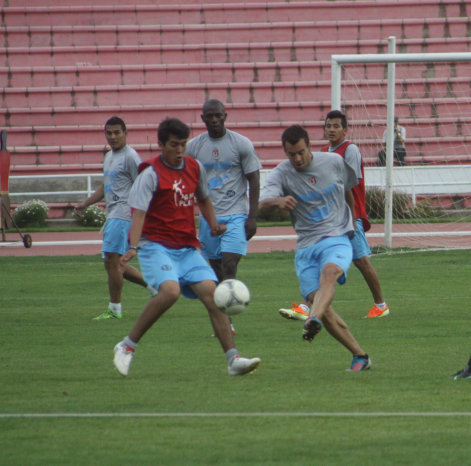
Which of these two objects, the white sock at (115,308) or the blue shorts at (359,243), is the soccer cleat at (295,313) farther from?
the white sock at (115,308)

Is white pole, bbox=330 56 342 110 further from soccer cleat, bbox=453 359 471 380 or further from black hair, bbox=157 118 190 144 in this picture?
soccer cleat, bbox=453 359 471 380

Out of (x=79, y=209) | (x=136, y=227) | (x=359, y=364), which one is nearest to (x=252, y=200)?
(x=79, y=209)

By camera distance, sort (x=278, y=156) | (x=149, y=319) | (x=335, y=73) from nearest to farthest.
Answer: (x=149, y=319)
(x=335, y=73)
(x=278, y=156)

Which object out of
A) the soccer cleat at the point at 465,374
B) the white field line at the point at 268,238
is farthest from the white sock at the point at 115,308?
the white field line at the point at 268,238

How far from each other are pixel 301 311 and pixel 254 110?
19.8 metres

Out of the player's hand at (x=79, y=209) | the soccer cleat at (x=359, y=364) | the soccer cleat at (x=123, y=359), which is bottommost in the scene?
the soccer cleat at (x=359, y=364)

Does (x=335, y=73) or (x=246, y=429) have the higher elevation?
(x=335, y=73)

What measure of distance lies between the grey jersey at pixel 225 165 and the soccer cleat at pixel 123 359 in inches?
104

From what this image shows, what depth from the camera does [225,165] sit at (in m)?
9.95

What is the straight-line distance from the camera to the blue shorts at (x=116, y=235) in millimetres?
11195

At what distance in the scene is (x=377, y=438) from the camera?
220 inches

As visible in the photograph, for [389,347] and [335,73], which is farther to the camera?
[335,73]

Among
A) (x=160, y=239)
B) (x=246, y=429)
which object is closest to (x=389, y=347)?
(x=160, y=239)

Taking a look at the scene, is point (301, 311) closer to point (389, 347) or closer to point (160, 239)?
point (389, 347)
